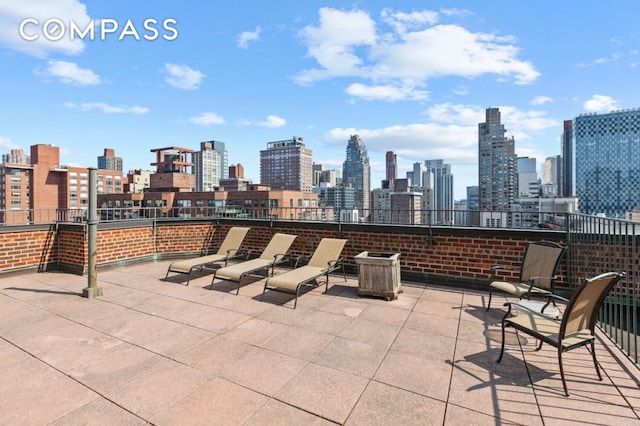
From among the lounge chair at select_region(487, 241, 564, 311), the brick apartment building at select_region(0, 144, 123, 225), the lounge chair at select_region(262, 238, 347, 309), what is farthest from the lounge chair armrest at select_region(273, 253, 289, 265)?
the brick apartment building at select_region(0, 144, 123, 225)

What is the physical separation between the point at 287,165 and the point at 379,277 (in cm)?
14406

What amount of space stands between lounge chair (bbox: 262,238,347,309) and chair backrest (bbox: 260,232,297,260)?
0.80 m

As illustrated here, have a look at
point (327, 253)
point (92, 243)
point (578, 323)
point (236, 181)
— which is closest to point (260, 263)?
point (327, 253)

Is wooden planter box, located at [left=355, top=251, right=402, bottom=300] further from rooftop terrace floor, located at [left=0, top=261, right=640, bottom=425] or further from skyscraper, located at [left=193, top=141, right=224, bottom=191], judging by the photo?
skyscraper, located at [left=193, top=141, right=224, bottom=191]

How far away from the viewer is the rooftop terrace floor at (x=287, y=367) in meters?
2.37

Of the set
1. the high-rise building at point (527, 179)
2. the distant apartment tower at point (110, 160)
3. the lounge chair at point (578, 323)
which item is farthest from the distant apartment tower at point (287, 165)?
the lounge chair at point (578, 323)

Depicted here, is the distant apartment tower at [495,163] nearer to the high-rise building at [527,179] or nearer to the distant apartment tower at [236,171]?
the high-rise building at [527,179]

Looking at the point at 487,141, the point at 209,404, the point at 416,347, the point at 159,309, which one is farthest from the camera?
the point at 487,141

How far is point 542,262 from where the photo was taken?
4.86m

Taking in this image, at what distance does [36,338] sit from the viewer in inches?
147

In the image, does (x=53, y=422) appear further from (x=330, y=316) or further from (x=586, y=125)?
(x=586, y=125)

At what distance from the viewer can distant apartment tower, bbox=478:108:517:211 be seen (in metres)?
104

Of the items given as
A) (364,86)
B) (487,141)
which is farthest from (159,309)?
(487,141)

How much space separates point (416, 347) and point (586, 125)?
152 m
